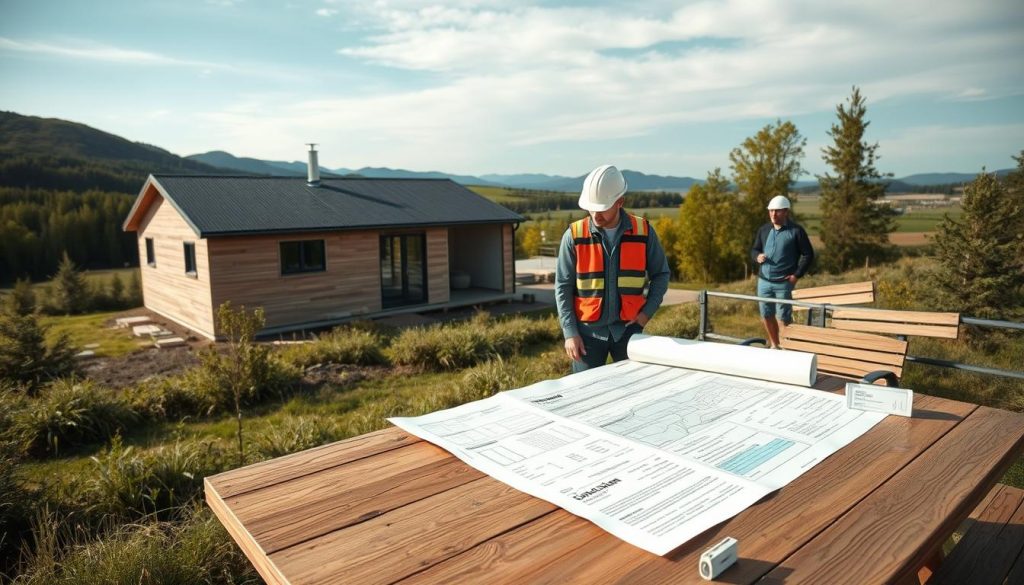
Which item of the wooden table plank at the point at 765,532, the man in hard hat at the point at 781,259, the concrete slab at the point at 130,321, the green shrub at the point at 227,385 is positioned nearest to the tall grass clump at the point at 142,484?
the green shrub at the point at 227,385

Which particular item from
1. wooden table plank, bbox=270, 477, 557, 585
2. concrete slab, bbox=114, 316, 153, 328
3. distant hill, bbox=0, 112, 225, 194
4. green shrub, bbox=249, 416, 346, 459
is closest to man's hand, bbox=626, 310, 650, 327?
wooden table plank, bbox=270, 477, 557, 585

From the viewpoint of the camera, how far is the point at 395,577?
1.16 metres

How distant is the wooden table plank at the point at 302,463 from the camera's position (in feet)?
5.29

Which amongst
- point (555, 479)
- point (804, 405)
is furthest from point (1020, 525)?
point (555, 479)

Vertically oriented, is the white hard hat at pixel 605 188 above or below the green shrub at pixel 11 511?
above

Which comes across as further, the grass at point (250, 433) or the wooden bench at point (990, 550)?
the grass at point (250, 433)

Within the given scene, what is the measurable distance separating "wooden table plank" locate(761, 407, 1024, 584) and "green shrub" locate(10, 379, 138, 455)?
7.22 m

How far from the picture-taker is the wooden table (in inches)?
46.8

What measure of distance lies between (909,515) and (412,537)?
3.81 feet

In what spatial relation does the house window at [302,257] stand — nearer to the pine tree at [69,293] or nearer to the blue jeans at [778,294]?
the pine tree at [69,293]

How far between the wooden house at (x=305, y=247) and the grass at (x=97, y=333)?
4.67ft

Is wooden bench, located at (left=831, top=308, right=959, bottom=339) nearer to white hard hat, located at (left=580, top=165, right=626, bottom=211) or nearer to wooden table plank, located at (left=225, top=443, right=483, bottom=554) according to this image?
white hard hat, located at (left=580, top=165, right=626, bottom=211)

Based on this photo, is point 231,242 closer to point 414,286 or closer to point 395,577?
point 414,286

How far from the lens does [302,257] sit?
15.7 metres
